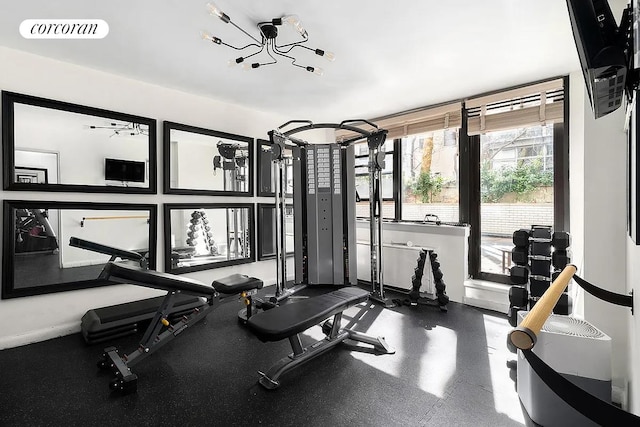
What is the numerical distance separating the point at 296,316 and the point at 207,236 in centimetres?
228

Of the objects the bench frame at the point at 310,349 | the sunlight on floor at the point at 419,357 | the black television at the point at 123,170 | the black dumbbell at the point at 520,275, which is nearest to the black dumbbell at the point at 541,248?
the black dumbbell at the point at 520,275

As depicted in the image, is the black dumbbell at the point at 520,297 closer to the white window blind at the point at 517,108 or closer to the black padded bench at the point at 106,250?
the white window blind at the point at 517,108

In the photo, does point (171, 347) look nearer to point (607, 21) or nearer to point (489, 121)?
point (607, 21)

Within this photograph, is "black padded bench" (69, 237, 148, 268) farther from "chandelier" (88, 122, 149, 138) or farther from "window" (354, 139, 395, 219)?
"window" (354, 139, 395, 219)

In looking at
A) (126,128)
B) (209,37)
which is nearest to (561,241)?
(209,37)

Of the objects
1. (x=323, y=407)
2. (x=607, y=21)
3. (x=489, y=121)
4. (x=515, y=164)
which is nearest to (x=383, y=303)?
(x=323, y=407)

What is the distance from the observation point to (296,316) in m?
2.10

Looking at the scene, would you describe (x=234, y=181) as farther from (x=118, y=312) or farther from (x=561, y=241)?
(x=561, y=241)

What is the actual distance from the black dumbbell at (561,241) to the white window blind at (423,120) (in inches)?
81.0

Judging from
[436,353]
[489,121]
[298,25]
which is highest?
[298,25]

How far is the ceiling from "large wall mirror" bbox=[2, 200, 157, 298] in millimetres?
1422

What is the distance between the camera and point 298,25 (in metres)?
2.16

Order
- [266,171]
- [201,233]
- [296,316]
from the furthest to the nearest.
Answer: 1. [266,171]
2. [201,233]
3. [296,316]

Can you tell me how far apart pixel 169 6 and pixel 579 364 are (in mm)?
3333
